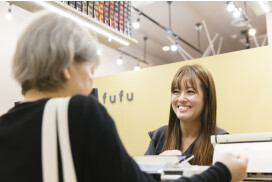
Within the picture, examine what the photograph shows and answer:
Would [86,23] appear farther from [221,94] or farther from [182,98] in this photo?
[221,94]

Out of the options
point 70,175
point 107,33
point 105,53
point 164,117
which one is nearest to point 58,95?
point 70,175

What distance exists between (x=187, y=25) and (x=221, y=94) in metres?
3.05

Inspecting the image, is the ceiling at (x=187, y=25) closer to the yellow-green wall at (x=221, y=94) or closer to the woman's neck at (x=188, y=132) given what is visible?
the yellow-green wall at (x=221, y=94)

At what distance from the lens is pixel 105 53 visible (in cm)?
623

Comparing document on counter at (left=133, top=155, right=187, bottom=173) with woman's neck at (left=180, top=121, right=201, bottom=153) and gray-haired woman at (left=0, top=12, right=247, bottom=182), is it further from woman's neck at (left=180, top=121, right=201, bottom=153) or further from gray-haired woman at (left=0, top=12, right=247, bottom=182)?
woman's neck at (left=180, top=121, right=201, bottom=153)

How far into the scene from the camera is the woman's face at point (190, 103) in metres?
1.86

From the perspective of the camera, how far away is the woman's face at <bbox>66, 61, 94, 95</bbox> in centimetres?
81

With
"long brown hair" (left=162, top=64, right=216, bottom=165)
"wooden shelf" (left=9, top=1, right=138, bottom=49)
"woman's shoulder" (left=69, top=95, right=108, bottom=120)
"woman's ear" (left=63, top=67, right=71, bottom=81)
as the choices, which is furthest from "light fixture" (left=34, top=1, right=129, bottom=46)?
"woman's shoulder" (left=69, top=95, right=108, bottom=120)

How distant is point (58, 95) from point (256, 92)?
2.81 metres

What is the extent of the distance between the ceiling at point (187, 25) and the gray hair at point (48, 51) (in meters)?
3.91

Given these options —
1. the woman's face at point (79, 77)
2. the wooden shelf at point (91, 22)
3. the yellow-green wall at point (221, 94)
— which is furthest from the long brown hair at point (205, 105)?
the yellow-green wall at point (221, 94)

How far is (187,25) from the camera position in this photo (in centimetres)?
608

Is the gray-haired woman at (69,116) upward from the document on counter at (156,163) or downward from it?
upward

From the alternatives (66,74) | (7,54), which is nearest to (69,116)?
(66,74)
